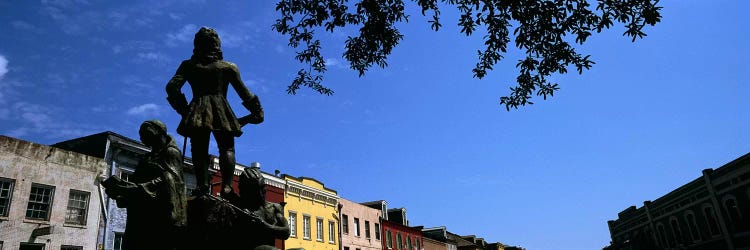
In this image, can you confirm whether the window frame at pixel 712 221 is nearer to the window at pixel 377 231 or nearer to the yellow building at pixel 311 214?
the window at pixel 377 231

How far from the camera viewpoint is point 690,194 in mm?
38469

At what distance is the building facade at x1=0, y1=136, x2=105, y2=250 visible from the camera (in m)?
22.1

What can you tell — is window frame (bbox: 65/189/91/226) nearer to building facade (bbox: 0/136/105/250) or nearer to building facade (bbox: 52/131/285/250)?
building facade (bbox: 0/136/105/250)

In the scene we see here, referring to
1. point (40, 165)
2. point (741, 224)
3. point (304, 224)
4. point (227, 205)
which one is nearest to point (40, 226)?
point (40, 165)

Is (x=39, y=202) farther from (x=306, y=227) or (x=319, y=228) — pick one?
(x=319, y=228)

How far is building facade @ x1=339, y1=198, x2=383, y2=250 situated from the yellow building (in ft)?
4.19

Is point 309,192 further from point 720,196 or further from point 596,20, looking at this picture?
point 596,20

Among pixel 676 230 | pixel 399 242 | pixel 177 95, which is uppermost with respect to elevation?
pixel 399 242

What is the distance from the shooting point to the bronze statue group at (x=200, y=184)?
17.5ft

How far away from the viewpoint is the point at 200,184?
597 centimetres

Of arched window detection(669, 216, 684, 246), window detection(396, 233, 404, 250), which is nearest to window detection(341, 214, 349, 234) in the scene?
window detection(396, 233, 404, 250)

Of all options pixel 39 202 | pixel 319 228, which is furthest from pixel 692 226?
pixel 39 202

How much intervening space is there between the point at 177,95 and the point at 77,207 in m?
22.0

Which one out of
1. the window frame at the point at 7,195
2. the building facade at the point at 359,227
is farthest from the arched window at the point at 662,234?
the window frame at the point at 7,195
